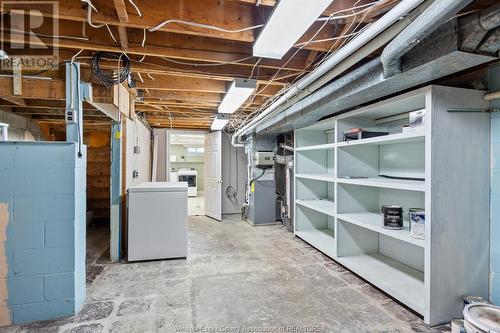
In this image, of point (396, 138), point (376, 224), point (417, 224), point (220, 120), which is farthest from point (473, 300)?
point (220, 120)

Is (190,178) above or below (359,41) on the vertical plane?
below

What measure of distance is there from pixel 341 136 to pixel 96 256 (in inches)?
141

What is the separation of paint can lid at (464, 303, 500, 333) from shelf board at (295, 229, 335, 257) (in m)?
1.59

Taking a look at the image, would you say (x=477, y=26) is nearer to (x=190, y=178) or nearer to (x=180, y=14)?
(x=180, y=14)

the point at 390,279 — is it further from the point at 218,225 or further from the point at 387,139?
the point at 218,225

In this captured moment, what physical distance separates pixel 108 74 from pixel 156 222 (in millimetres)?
1838

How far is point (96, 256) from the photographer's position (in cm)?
340

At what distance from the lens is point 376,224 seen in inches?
102

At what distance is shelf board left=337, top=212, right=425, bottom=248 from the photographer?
2088mm

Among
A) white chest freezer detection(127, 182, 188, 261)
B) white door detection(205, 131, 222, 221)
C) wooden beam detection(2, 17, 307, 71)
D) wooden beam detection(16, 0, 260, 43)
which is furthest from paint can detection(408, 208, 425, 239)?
white door detection(205, 131, 222, 221)

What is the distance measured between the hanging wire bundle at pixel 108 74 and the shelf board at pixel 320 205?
2.89 meters

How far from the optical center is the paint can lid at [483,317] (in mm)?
1486

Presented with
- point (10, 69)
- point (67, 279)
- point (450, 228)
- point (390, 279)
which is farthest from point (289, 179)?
point (10, 69)

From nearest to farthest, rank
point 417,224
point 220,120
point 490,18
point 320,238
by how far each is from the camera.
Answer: point 490,18 → point 417,224 → point 320,238 → point 220,120
